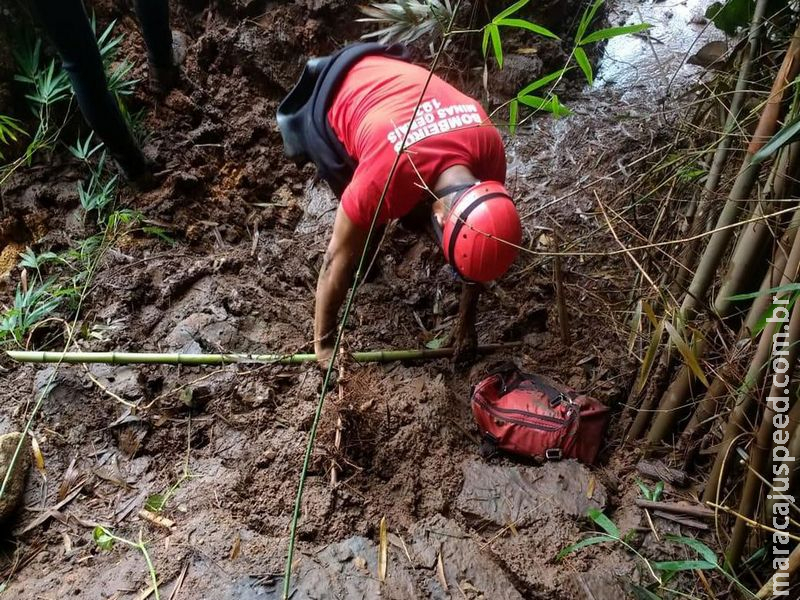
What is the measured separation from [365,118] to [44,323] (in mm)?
1695

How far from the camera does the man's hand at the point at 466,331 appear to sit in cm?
234

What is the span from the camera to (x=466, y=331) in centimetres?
241

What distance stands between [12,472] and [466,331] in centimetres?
177

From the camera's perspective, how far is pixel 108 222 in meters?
2.84

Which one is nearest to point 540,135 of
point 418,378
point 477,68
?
point 477,68

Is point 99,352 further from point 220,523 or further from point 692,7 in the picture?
point 692,7

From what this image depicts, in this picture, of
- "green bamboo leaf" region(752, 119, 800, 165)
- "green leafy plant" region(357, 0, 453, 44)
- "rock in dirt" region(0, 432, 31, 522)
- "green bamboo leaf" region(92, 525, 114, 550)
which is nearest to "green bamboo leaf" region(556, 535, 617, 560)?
"green bamboo leaf" region(752, 119, 800, 165)

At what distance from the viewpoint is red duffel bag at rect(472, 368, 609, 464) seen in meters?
2.07

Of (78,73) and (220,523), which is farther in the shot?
(78,73)

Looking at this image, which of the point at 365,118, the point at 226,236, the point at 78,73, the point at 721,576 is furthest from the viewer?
the point at 226,236

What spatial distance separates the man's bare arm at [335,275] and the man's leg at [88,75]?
1397 mm

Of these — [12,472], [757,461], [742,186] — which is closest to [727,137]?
[742,186]

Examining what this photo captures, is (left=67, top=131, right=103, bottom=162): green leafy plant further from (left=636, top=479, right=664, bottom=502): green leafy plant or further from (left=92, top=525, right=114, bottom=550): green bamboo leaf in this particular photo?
(left=636, top=479, right=664, bottom=502): green leafy plant

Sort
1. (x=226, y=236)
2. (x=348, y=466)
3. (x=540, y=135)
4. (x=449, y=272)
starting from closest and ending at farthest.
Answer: (x=348, y=466) → (x=449, y=272) → (x=226, y=236) → (x=540, y=135)
